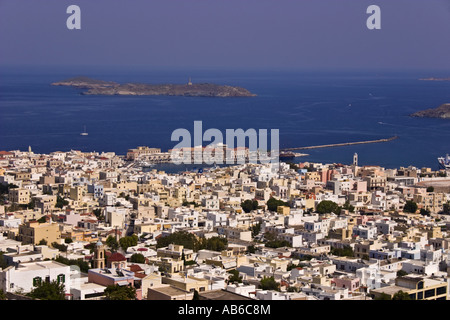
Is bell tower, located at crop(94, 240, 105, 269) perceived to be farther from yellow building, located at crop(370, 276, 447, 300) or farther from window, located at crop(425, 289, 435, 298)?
window, located at crop(425, 289, 435, 298)

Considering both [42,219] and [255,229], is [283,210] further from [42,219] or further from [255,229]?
[42,219]

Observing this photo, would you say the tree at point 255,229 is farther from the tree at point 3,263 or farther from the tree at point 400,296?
the tree at point 400,296

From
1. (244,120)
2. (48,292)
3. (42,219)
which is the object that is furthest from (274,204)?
(244,120)
